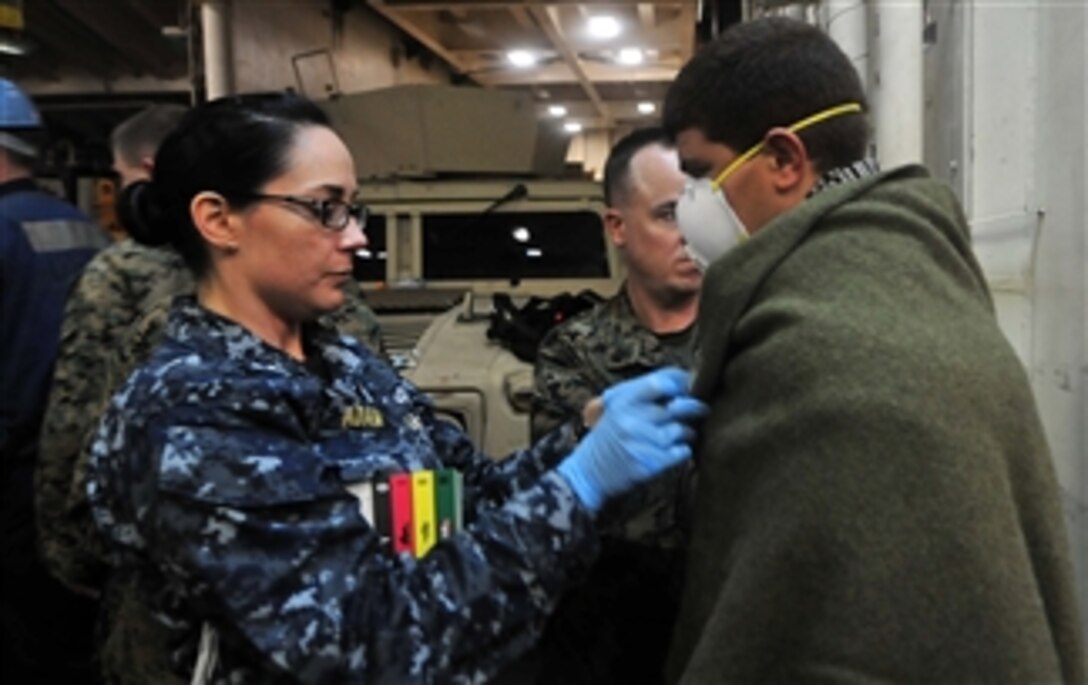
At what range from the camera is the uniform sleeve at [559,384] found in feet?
5.89

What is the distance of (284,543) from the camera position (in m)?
1.03

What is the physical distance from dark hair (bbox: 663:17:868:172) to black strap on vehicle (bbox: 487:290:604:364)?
1.89m

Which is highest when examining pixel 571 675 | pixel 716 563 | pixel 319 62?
pixel 319 62

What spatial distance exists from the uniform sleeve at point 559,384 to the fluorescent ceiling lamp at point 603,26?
4666 mm

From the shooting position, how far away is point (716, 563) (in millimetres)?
917

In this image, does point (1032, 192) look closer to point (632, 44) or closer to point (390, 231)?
point (390, 231)

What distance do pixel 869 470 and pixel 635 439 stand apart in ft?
1.08

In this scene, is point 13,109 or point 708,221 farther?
point 13,109

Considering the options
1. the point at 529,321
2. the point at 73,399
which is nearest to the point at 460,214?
the point at 529,321

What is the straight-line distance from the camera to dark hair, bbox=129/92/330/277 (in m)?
1.28

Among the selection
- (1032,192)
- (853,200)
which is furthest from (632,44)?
(853,200)

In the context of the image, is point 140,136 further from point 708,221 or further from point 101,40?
point 101,40

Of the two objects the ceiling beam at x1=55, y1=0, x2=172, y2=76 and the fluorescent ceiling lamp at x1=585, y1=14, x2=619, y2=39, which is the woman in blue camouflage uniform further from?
the fluorescent ceiling lamp at x1=585, y1=14, x2=619, y2=39

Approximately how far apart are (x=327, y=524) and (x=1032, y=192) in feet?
4.45
